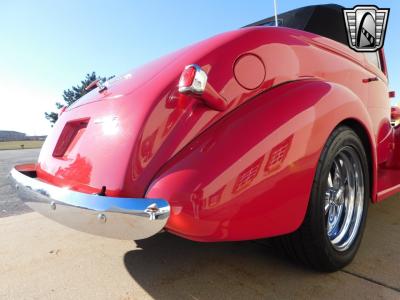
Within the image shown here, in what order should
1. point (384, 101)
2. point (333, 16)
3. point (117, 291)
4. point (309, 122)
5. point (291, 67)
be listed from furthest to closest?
point (384, 101) → point (333, 16) → point (291, 67) → point (117, 291) → point (309, 122)

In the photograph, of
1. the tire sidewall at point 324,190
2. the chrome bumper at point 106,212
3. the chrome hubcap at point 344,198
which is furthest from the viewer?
the chrome hubcap at point 344,198

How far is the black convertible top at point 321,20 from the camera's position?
2.83 metres

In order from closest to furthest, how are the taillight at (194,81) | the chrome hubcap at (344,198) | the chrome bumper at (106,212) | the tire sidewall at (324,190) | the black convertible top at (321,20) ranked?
the chrome bumper at (106,212) < the taillight at (194,81) < the tire sidewall at (324,190) < the chrome hubcap at (344,198) < the black convertible top at (321,20)

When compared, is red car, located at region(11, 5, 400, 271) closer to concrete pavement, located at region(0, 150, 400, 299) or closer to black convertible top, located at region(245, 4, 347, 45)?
concrete pavement, located at region(0, 150, 400, 299)

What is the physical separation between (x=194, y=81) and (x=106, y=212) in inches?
28.2

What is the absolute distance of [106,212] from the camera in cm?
144

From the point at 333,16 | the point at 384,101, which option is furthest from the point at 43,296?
the point at 384,101

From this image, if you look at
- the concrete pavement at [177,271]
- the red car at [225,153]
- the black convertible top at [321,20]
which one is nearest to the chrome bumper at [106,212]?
the red car at [225,153]

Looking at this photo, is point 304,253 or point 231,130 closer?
point 231,130

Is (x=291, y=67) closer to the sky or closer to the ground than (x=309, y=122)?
closer to the sky

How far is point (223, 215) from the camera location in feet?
4.60

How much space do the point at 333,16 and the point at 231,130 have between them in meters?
2.05

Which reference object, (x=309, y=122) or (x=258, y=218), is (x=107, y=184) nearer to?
(x=258, y=218)

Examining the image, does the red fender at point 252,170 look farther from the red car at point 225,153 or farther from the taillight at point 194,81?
the taillight at point 194,81
